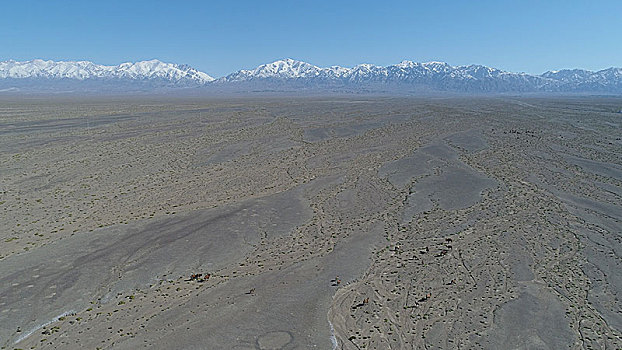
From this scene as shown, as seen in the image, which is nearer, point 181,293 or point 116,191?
point 181,293

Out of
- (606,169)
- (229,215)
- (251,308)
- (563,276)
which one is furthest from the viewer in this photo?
(606,169)

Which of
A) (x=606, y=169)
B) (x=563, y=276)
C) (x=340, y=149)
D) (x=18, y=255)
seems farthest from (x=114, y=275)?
(x=606, y=169)

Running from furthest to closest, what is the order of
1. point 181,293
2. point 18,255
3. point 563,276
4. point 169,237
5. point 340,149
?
point 340,149
point 169,237
point 18,255
point 563,276
point 181,293

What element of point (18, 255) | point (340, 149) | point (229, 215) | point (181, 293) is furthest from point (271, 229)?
point (340, 149)

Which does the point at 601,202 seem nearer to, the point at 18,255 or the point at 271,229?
the point at 271,229

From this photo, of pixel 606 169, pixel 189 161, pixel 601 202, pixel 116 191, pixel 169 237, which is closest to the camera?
pixel 169 237

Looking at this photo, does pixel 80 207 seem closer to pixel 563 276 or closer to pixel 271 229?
pixel 271 229
